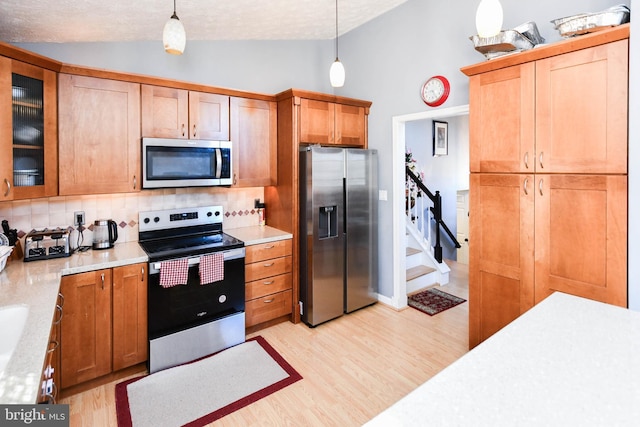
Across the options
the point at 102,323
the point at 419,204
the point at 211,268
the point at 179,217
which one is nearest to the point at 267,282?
the point at 211,268

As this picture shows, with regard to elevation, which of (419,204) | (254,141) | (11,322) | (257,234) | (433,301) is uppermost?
(254,141)

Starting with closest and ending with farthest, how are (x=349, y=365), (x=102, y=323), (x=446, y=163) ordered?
(x=102, y=323) < (x=349, y=365) < (x=446, y=163)

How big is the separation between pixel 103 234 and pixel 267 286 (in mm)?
1460

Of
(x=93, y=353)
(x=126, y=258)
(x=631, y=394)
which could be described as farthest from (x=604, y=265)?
(x=93, y=353)

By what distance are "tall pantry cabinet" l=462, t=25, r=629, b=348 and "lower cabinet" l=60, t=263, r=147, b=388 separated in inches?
99.7

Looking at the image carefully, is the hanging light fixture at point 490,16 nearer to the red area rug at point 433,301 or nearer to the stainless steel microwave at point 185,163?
the stainless steel microwave at point 185,163

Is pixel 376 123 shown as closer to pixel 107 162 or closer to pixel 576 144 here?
pixel 576 144

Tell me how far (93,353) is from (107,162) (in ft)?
4.62

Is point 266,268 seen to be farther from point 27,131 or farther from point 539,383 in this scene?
point 539,383

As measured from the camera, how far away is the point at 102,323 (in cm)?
242

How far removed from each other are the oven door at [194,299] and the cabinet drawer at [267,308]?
0.16m

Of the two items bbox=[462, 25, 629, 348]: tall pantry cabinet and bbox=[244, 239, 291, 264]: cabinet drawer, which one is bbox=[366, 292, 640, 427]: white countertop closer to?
bbox=[462, 25, 629, 348]: tall pantry cabinet

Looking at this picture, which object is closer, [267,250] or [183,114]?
[183,114]

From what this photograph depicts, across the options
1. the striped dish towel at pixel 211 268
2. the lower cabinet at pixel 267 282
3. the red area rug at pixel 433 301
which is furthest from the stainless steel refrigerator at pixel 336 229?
the striped dish towel at pixel 211 268
